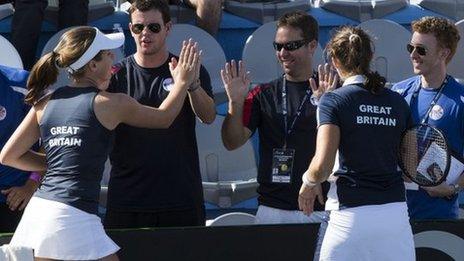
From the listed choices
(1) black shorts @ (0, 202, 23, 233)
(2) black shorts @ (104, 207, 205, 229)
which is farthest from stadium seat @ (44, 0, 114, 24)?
(2) black shorts @ (104, 207, 205, 229)

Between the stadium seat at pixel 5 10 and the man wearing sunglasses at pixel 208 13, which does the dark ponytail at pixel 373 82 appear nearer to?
the man wearing sunglasses at pixel 208 13

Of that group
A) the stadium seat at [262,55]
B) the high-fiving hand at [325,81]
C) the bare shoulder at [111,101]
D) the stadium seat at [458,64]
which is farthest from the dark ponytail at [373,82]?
the stadium seat at [458,64]

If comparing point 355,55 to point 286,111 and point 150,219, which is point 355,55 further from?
point 150,219

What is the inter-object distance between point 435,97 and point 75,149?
1.81 metres

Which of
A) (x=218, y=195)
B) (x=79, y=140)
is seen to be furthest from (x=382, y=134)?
(x=218, y=195)

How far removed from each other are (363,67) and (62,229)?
1.35 meters

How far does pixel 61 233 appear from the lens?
376 centimetres

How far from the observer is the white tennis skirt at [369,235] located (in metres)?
3.90

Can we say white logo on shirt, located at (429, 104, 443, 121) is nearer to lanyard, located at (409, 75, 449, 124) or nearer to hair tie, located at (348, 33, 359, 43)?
lanyard, located at (409, 75, 449, 124)

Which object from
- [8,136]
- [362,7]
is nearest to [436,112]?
[8,136]

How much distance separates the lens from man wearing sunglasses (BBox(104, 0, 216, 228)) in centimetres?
455

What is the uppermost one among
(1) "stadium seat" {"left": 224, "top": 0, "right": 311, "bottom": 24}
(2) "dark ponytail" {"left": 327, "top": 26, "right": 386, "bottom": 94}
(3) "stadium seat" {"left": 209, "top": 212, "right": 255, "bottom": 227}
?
(1) "stadium seat" {"left": 224, "top": 0, "right": 311, "bottom": 24}

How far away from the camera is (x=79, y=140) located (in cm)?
385

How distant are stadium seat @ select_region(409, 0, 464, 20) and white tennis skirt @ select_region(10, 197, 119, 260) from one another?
4.54m
